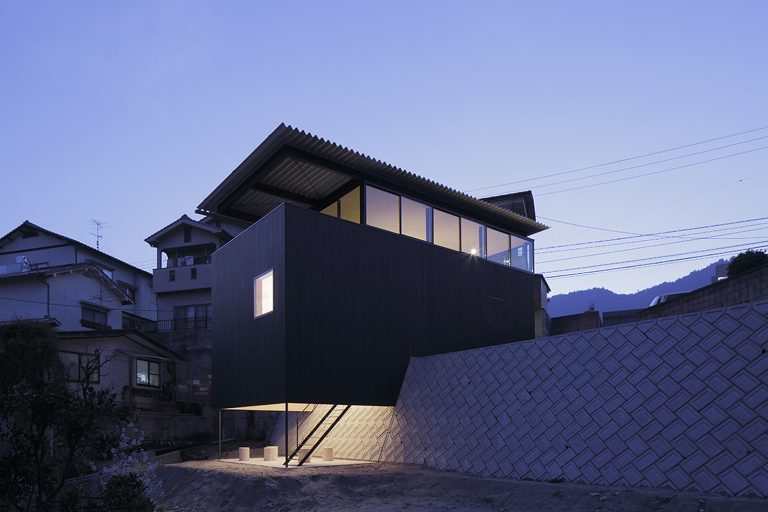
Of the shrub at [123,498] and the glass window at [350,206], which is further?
the glass window at [350,206]

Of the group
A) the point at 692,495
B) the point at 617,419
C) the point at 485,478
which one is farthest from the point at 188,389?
the point at 692,495

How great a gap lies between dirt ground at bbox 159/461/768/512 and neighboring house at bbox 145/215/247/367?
22.3 meters

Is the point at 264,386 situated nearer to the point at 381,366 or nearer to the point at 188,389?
the point at 381,366

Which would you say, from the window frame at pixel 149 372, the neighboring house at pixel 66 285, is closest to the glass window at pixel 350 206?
the window frame at pixel 149 372

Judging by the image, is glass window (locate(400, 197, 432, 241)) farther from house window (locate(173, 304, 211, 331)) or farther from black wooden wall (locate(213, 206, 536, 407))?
house window (locate(173, 304, 211, 331))

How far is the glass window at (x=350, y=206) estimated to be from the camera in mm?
20750

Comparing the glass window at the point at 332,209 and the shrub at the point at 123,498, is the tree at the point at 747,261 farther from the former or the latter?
the shrub at the point at 123,498

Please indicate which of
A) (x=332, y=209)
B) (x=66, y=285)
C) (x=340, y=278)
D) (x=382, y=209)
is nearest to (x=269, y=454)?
(x=340, y=278)

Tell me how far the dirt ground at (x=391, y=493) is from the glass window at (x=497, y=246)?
31.5 ft

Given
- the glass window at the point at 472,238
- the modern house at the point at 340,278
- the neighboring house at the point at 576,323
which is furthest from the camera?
the neighboring house at the point at 576,323

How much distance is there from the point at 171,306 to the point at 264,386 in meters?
25.5

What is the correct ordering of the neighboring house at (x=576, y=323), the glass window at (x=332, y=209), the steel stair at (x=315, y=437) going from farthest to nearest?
1. the neighboring house at (x=576, y=323)
2. the glass window at (x=332, y=209)
3. the steel stair at (x=315, y=437)

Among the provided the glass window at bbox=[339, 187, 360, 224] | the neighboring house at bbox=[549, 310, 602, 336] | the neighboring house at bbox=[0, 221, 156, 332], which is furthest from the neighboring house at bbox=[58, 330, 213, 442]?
the neighboring house at bbox=[549, 310, 602, 336]

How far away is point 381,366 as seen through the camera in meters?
20.1
